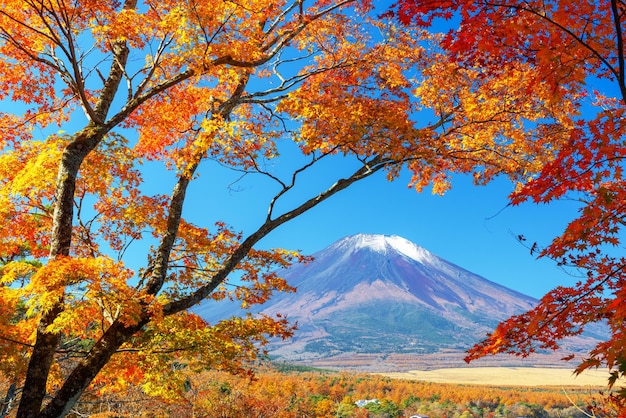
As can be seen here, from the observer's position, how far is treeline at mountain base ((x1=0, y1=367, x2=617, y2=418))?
1293cm

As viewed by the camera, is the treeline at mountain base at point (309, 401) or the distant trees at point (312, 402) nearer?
the treeline at mountain base at point (309, 401)

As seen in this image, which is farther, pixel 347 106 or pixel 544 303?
pixel 347 106

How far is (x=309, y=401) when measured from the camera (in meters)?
27.8

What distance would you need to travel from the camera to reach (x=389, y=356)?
15375 centimetres

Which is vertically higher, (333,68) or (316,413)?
(333,68)

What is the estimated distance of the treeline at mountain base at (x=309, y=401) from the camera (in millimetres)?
12930

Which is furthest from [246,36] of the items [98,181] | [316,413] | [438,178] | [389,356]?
[389,356]

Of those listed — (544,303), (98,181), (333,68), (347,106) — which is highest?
(333,68)

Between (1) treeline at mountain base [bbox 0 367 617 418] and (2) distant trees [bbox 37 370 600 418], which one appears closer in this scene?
(1) treeline at mountain base [bbox 0 367 617 418]

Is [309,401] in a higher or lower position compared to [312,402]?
higher

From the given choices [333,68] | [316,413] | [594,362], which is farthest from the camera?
[316,413]

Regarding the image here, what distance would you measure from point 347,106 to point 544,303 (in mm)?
3540

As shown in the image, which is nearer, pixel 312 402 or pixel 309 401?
pixel 309 401

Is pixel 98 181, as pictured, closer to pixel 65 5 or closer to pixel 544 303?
pixel 65 5
